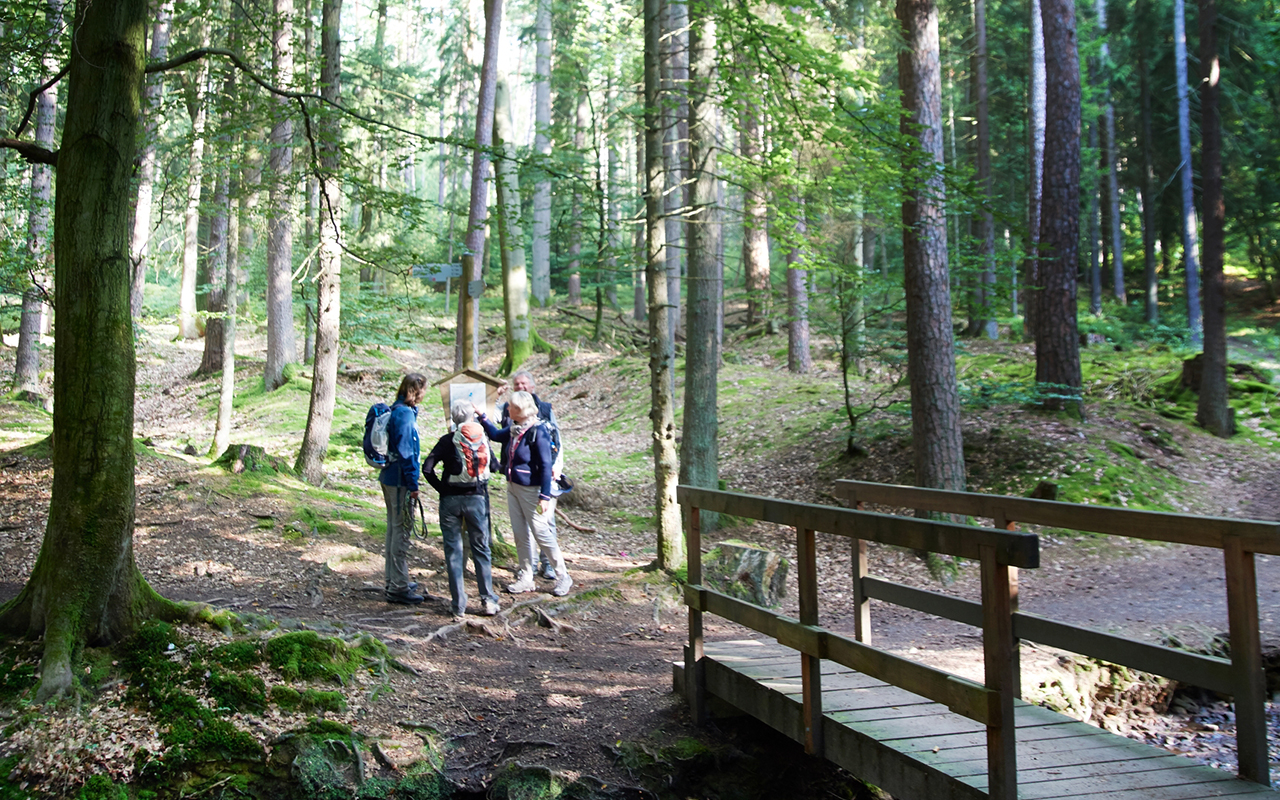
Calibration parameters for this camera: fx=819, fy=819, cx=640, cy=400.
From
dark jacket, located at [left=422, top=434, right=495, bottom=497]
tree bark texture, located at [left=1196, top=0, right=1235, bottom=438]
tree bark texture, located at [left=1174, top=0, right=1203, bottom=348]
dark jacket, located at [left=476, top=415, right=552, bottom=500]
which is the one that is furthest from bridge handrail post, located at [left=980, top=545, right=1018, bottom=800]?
tree bark texture, located at [left=1174, top=0, right=1203, bottom=348]

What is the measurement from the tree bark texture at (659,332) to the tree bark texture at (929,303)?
11.4ft

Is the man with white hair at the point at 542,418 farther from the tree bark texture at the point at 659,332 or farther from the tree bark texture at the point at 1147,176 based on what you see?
the tree bark texture at the point at 1147,176

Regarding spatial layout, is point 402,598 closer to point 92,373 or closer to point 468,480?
point 468,480

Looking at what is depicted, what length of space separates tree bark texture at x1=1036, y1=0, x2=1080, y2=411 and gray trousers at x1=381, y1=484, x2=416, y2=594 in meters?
9.89

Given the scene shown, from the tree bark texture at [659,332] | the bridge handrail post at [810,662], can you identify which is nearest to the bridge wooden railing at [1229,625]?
the bridge handrail post at [810,662]

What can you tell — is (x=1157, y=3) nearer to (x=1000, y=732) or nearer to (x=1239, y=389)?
(x=1239, y=389)

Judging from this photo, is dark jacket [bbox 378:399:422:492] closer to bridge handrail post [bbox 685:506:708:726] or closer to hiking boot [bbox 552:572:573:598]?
hiking boot [bbox 552:572:573:598]

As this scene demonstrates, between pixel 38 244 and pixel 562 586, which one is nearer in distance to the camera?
pixel 562 586

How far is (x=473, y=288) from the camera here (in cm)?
1437

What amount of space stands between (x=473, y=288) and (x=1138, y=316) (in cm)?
2294

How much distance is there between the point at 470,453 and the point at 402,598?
1.50 meters

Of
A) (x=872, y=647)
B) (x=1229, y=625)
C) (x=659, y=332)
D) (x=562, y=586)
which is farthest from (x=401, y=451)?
(x=1229, y=625)

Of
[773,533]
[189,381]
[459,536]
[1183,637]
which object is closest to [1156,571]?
[1183,637]

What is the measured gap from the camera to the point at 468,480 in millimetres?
6559
